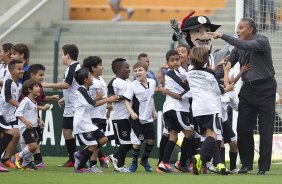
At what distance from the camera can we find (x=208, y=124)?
53.7ft

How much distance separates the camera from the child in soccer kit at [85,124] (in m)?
17.1

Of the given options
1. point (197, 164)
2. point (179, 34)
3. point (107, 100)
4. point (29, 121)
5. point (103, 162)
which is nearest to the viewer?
point (197, 164)

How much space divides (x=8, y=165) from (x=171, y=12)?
40.9 ft

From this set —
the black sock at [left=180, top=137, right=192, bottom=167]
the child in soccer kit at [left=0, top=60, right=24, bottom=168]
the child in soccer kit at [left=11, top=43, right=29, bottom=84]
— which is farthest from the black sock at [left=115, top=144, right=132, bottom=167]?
the child in soccer kit at [left=11, top=43, right=29, bottom=84]

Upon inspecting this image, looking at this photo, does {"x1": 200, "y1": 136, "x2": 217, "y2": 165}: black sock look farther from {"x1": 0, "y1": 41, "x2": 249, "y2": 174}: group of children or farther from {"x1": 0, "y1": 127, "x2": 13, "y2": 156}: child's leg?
{"x1": 0, "y1": 127, "x2": 13, "y2": 156}: child's leg

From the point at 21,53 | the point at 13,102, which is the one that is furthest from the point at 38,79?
the point at 21,53

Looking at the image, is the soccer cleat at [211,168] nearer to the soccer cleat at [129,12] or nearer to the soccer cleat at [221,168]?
the soccer cleat at [221,168]

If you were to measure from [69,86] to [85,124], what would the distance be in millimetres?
1549

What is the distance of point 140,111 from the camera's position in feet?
58.6

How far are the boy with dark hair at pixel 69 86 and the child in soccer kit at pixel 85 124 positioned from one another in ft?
3.20

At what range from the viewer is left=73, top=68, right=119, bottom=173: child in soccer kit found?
17062 millimetres

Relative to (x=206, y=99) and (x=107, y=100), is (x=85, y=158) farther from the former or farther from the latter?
(x=206, y=99)

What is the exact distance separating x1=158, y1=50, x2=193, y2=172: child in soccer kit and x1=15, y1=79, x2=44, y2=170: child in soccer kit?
198 centimetres

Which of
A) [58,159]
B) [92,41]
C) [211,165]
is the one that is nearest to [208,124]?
[211,165]
